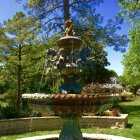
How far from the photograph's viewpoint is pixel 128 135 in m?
13.0

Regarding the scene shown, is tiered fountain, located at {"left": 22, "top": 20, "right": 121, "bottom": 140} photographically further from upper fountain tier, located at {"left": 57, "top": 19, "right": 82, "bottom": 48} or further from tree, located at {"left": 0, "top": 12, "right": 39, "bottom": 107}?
tree, located at {"left": 0, "top": 12, "right": 39, "bottom": 107}

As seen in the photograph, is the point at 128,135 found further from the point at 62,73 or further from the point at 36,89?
the point at 36,89

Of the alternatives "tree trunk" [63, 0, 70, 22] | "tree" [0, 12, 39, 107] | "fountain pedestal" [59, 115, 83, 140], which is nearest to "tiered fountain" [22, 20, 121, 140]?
"fountain pedestal" [59, 115, 83, 140]

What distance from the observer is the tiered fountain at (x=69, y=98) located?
738cm

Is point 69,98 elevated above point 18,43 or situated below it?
below

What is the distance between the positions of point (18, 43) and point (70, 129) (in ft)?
50.6

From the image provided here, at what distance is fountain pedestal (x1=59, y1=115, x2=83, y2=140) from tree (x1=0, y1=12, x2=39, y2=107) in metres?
14.3

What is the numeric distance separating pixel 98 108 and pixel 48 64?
2.66m

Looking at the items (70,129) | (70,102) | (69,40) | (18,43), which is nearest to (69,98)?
(70,102)

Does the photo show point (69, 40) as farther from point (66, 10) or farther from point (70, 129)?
point (66, 10)

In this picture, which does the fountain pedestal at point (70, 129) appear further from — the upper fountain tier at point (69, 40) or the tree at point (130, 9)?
the tree at point (130, 9)

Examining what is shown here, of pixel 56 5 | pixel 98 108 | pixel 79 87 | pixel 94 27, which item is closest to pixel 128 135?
pixel 79 87

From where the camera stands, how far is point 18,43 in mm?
23094

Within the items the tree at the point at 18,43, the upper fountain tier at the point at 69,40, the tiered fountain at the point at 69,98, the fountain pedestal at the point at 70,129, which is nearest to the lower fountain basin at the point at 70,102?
the tiered fountain at the point at 69,98
